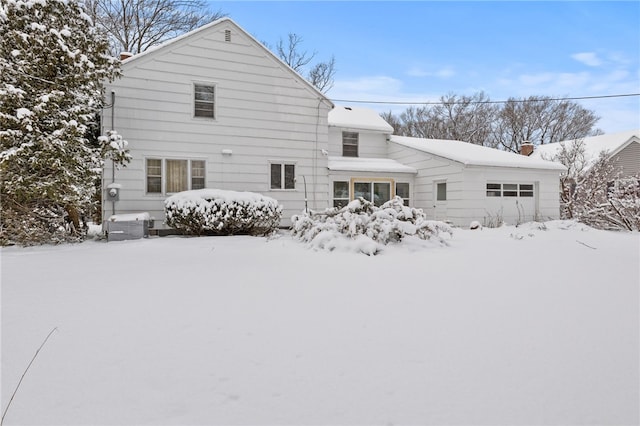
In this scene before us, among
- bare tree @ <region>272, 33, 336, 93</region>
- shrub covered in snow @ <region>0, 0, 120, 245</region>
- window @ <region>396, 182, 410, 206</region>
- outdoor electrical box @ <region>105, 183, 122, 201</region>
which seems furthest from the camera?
bare tree @ <region>272, 33, 336, 93</region>

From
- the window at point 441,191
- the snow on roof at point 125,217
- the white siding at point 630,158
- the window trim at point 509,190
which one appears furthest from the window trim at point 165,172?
the white siding at point 630,158

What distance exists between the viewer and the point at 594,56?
59.1ft

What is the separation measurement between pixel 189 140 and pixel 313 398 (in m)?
9.79

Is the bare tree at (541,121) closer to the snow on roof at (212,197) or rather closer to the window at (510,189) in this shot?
the window at (510,189)

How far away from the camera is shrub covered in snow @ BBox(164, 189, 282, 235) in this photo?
28.1 ft

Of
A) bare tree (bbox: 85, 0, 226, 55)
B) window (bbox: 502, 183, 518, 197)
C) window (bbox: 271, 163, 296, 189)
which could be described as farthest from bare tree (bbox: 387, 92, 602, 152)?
window (bbox: 271, 163, 296, 189)

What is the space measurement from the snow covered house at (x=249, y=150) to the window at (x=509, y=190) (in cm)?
4

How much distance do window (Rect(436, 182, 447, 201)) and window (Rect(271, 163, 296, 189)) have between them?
19.1ft

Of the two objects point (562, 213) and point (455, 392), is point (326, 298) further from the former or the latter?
point (562, 213)

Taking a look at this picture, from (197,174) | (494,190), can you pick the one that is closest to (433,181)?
(494,190)

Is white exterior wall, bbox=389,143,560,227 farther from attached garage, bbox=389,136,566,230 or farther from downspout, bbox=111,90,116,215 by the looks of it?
downspout, bbox=111,90,116,215

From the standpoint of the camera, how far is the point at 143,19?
1759 cm

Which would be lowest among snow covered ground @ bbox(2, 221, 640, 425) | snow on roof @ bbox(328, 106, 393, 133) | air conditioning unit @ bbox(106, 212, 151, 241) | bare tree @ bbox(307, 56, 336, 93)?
snow covered ground @ bbox(2, 221, 640, 425)

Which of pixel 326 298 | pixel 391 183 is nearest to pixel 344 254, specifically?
pixel 326 298
